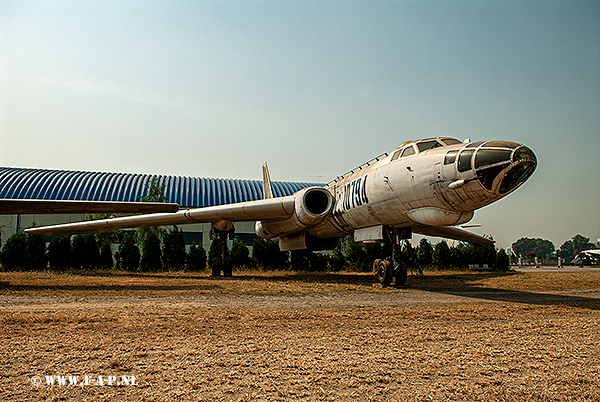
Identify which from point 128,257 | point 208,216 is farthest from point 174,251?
point 208,216

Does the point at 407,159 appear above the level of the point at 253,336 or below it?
above

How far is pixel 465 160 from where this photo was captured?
776 cm

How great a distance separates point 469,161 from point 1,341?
7.34 m

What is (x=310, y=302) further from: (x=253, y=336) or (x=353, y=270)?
(x=353, y=270)

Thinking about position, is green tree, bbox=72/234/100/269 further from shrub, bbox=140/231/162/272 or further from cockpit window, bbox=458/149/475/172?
cockpit window, bbox=458/149/475/172

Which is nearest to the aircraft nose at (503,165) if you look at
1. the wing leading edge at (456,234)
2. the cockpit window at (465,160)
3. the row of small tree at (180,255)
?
the cockpit window at (465,160)

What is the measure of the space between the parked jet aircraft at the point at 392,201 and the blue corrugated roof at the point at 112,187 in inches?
489

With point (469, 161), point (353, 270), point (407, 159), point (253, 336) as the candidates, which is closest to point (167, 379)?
point (253, 336)

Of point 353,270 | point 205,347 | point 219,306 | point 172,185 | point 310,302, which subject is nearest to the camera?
point 205,347

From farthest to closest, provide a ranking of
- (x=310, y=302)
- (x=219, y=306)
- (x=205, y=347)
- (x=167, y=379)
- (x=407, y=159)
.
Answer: (x=407, y=159), (x=310, y=302), (x=219, y=306), (x=205, y=347), (x=167, y=379)

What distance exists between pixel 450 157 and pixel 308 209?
5434mm

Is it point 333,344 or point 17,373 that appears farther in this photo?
point 333,344

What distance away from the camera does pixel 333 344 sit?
391 cm

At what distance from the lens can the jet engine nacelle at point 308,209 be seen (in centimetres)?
1216
